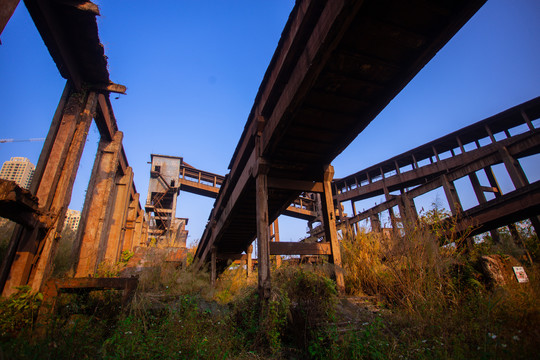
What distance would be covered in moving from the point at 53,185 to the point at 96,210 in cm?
322

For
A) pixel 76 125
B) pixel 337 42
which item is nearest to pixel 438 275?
pixel 337 42

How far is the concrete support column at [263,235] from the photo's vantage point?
3995mm

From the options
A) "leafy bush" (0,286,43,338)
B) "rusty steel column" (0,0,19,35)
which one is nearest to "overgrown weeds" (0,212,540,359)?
"leafy bush" (0,286,43,338)

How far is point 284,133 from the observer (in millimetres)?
4340

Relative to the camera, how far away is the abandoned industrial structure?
2.83 metres

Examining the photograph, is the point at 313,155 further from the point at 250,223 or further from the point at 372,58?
the point at 250,223

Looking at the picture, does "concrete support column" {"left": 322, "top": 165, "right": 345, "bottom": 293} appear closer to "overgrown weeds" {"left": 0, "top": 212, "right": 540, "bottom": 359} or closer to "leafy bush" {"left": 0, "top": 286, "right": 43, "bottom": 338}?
"overgrown weeds" {"left": 0, "top": 212, "right": 540, "bottom": 359}

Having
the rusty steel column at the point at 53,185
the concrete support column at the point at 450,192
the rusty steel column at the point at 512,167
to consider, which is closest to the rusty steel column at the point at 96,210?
the rusty steel column at the point at 53,185

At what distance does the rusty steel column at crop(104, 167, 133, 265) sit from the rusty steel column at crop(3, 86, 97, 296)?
473cm

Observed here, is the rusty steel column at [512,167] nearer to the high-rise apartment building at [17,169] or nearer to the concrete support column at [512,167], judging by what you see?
the concrete support column at [512,167]

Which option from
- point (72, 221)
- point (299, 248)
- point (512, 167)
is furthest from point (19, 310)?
point (72, 221)

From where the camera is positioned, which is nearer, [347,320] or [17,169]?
[347,320]

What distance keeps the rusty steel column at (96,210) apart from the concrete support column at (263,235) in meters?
5.19

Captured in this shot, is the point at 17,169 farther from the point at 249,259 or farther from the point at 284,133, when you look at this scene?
the point at 284,133
